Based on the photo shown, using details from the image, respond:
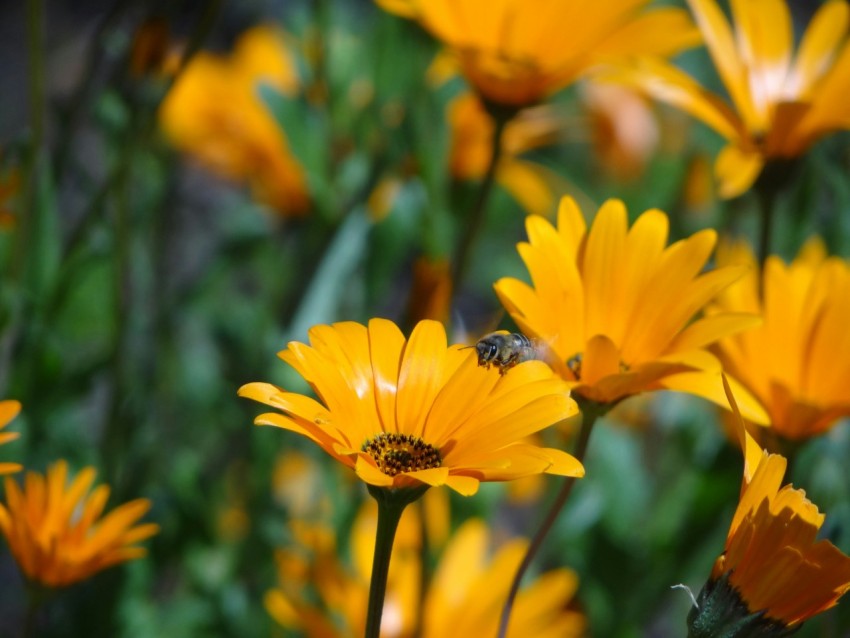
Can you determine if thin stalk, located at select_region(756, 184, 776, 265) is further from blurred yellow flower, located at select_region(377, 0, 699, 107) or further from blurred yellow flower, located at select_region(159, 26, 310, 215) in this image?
blurred yellow flower, located at select_region(159, 26, 310, 215)

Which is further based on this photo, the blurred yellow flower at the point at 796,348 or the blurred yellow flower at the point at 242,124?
the blurred yellow flower at the point at 242,124

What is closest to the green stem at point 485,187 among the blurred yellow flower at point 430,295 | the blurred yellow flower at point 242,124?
the blurred yellow flower at point 430,295

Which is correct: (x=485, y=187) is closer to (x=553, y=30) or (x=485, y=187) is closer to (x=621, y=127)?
(x=553, y=30)

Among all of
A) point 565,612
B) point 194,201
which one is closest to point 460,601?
point 565,612

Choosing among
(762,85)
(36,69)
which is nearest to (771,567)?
(762,85)

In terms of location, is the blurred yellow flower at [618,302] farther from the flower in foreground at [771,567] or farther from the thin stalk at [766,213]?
the thin stalk at [766,213]
